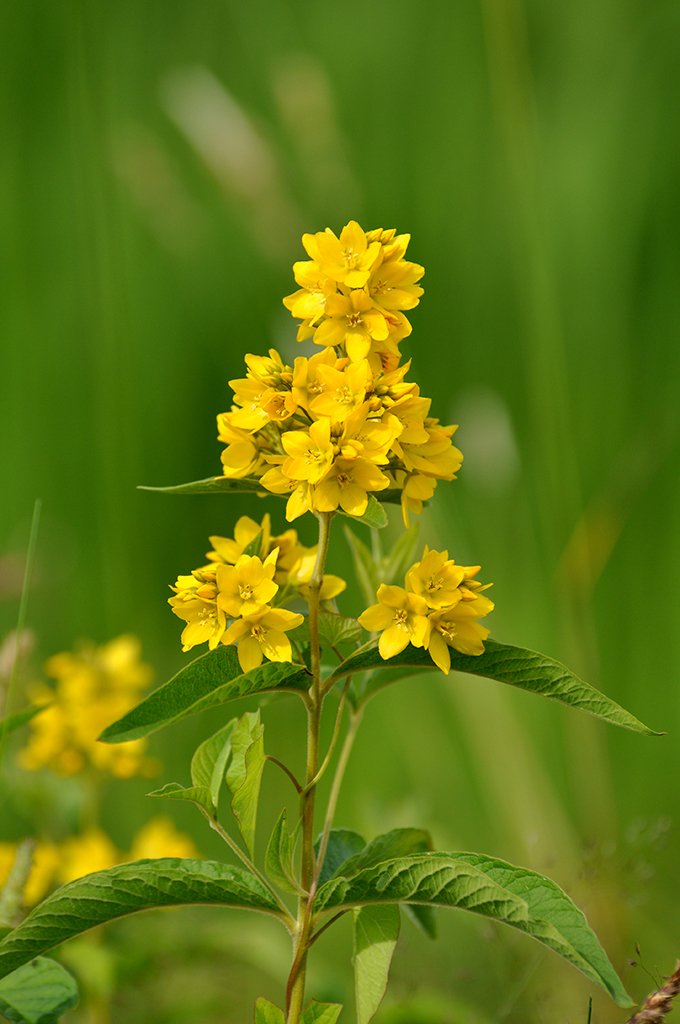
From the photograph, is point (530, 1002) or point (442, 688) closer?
point (530, 1002)

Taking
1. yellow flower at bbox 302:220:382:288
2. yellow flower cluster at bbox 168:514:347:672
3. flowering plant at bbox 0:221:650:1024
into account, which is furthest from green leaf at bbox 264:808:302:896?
yellow flower at bbox 302:220:382:288

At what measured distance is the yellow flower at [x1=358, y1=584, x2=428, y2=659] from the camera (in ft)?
1.71

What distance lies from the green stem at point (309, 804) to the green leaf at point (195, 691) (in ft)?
0.07

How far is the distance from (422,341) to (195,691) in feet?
5.11

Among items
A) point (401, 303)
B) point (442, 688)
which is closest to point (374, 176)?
point (442, 688)

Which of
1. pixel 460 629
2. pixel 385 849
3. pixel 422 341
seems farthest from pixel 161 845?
pixel 422 341

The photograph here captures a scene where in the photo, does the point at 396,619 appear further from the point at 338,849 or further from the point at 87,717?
the point at 87,717

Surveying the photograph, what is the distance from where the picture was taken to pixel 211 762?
575 mm

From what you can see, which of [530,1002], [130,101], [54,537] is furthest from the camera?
[130,101]

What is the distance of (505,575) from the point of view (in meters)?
1.72

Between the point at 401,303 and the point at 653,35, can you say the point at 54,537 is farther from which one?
the point at 653,35

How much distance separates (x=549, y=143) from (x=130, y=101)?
1137 millimetres

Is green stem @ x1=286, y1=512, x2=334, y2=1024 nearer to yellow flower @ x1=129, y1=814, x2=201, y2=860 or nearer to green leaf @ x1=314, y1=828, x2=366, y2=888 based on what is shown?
green leaf @ x1=314, y1=828, x2=366, y2=888

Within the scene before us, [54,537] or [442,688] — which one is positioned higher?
[54,537]
